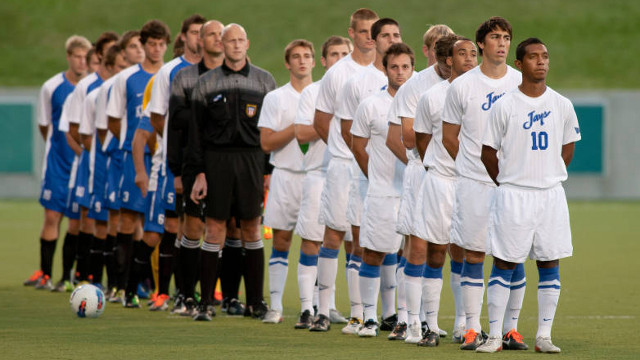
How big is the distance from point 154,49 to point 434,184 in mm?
4031

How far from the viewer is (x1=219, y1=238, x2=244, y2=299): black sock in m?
10.8

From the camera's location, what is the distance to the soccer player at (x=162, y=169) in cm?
1089

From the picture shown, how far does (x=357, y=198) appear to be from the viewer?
30.7ft

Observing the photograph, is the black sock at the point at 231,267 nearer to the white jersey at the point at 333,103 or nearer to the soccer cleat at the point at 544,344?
the white jersey at the point at 333,103

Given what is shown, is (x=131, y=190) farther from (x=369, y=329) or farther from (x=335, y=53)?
(x=369, y=329)

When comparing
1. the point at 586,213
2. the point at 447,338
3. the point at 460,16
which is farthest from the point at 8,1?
the point at 447,338

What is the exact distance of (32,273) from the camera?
14.2 m

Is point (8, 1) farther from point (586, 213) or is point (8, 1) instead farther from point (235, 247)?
point (235, 247)

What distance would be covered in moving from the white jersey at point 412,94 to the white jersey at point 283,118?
59.9 inches

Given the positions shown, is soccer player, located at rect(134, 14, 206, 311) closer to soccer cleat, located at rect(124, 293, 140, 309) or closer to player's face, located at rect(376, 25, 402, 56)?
soccer cleat, located at rect(124, 293, 140, 309)

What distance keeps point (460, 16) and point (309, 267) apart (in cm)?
2555

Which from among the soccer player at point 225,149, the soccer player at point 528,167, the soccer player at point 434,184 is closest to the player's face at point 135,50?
the soccer player at point 225,149

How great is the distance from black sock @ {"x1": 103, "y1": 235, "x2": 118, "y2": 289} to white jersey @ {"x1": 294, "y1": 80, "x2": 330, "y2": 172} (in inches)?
106

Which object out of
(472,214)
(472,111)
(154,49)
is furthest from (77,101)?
(472,214)
